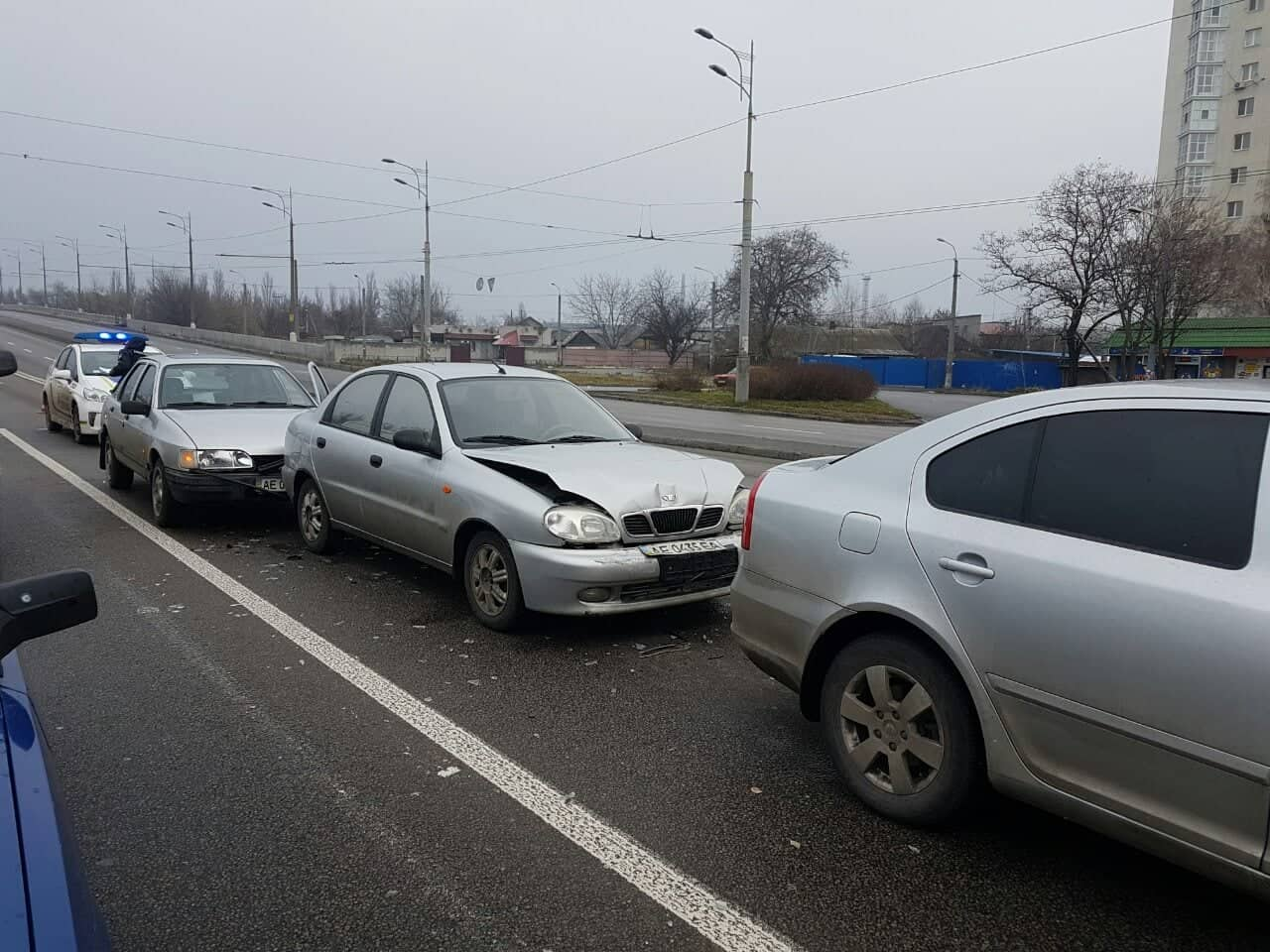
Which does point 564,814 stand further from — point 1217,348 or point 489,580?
point 1217,348

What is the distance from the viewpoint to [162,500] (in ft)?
28.1

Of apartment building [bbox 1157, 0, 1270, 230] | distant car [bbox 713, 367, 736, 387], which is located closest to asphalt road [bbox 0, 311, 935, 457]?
distant car [bbox 713, 367, 736, 387]

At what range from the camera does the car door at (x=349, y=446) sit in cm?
692

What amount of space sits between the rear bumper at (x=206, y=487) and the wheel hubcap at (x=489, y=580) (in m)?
3.55

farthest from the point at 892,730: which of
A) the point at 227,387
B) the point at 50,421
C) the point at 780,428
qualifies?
the point at 780,428

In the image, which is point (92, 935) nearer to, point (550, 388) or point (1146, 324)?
point (550, 388)

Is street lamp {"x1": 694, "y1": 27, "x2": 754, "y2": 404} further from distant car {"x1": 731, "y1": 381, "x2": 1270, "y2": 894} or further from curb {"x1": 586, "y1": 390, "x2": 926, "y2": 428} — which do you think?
distant car {"x1": 731, "y1": 381, "x2": 1270, "y2": 894}

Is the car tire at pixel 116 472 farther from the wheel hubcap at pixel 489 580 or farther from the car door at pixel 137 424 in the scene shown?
the wheel hubcap at pixel 489 580

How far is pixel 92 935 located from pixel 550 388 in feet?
19.0

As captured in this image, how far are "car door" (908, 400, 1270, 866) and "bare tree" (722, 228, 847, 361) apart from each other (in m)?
64.2

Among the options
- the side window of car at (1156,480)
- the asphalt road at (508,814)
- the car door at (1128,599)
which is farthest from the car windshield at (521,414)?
the side window of car at (1156,480)

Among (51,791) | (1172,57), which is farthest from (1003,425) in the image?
(1172,57)

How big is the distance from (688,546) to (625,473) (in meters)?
0.59

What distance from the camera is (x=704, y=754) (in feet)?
13.5
